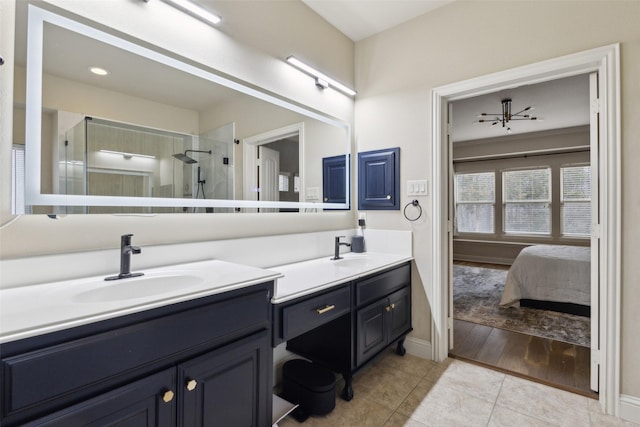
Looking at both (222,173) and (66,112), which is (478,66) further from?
(66,112)

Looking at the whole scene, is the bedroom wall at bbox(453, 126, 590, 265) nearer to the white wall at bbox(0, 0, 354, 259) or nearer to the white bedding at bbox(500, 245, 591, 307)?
the white bedding at bbox(500, 245, 591, 307)

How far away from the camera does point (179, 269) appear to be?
1.47m

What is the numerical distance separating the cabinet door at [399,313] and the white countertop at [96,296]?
3.90 ft

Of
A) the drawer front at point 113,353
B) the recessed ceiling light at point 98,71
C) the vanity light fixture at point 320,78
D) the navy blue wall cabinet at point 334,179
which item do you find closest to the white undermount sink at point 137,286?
the drawer front at point 113,353

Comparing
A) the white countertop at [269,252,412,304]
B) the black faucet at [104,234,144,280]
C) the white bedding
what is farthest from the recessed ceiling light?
the white bedding

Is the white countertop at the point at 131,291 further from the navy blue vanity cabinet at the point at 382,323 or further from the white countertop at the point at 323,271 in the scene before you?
the navy blue vanity cabinet at the point at 382,323

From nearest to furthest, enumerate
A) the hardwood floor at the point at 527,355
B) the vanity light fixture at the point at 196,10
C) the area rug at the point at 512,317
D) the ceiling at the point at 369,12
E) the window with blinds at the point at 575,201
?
the vanity light fixture at the point at 196,10 → the hardwood floor at the point at 527,355 → the ceiling at the point at 369,12 → the area rug at the point at 512,317 → the window with blinds at the point at 575,201

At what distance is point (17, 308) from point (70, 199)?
1.71ft

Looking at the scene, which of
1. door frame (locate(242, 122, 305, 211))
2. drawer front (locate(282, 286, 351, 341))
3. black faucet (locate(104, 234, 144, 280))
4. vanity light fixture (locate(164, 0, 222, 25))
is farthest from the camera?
door frame (locate(242, 122, 305, 211))

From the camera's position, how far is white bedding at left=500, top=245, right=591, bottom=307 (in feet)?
11.0

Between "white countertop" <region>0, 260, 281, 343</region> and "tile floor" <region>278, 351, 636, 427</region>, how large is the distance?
98 cm

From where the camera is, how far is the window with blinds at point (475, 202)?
6.54 meters

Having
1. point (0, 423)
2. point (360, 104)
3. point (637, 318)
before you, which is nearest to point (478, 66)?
point (360, 104)

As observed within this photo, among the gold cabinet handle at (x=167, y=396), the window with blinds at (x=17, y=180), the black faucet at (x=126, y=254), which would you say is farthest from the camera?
the black faucet at (x=126, y=254)
